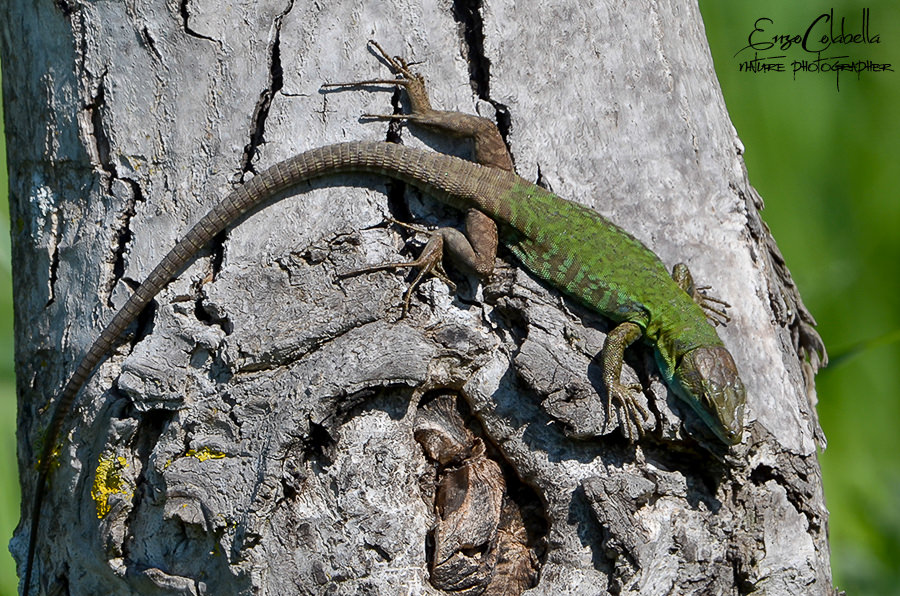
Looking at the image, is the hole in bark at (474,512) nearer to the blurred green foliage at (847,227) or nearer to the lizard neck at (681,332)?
the lizard neck at (681,332)

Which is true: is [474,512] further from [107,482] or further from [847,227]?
[847,227]

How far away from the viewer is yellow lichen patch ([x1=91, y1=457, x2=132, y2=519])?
6.16 ft

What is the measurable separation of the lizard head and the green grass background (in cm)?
116

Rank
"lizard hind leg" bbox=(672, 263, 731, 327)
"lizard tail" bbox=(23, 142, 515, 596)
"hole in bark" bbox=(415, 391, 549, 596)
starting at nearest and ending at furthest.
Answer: "hole in bark" bbox=(415, 391, 549, 596)
"lizard tail" bbox=(23, 142, 515, 596)
"lizard hind leg" bbox=(672, 263, 731, 327)

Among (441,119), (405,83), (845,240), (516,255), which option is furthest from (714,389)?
(845,240)

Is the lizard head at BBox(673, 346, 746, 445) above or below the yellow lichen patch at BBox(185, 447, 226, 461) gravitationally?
above

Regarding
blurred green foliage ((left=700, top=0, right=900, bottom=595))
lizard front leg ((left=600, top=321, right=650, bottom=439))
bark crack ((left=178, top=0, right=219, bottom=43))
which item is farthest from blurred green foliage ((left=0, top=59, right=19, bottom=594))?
blurred green foliage ((left=700, top=0, right=900, bottom=595))

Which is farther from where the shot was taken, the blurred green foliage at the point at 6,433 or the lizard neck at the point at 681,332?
the blurred green foliage at the point at 6,433

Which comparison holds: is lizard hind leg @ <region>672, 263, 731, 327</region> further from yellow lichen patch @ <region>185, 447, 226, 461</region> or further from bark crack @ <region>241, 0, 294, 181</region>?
yellow lichen patch @ <region>185, 447, 226, 461</region>

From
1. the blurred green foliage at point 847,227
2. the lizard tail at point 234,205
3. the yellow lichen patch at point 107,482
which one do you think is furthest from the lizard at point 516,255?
the blurred green foliage at point 847,227

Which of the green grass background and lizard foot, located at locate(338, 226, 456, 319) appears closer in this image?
lizard foot, located at locate(338, 226, 456, 319)

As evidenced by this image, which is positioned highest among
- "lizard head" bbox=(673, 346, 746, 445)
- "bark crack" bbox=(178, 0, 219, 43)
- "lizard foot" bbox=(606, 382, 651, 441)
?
"bark crack" bbox=(178, 0, 219, 43)

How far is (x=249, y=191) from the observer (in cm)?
192

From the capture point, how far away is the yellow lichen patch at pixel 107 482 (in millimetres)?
1877
